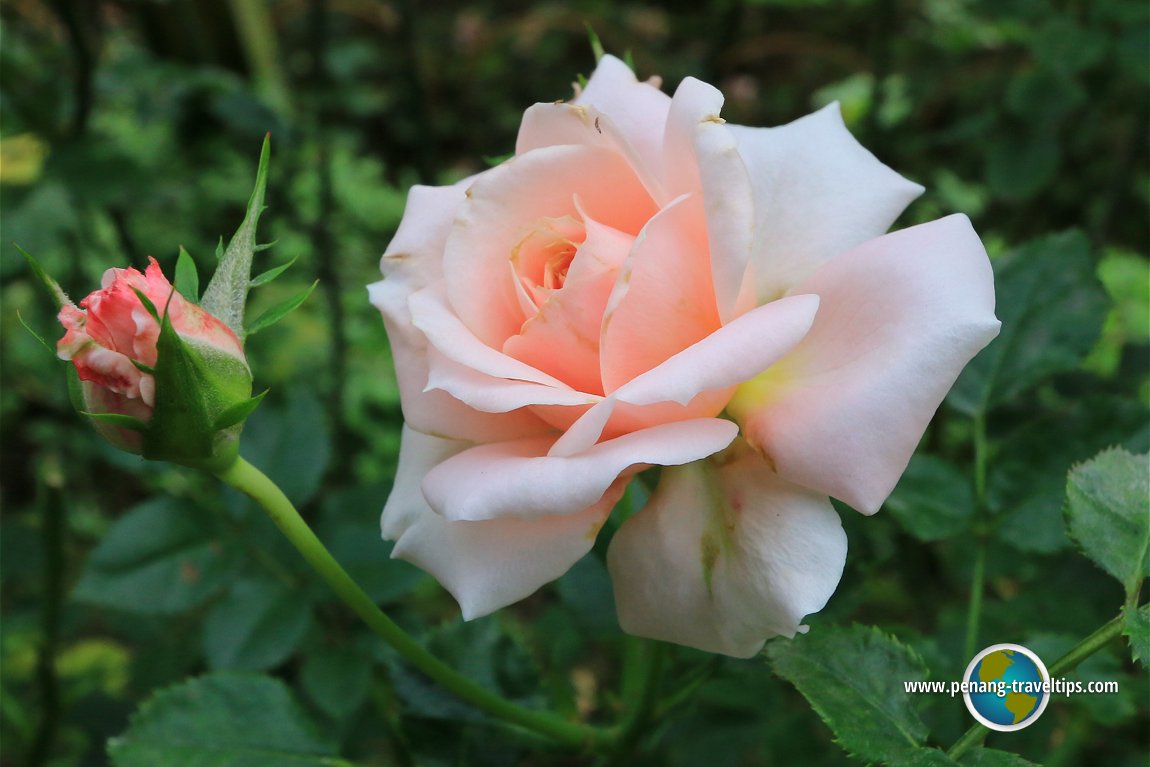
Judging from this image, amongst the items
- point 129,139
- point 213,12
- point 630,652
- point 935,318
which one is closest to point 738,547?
point 935,318

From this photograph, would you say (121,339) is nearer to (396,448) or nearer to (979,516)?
(979,516)

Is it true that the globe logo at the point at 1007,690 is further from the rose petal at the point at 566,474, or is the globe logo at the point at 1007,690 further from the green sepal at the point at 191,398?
the green sepal at the point at 191,398

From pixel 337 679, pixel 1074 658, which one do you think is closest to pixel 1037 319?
pixel 1074 658

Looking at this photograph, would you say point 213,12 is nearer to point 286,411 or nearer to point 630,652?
point 286,411

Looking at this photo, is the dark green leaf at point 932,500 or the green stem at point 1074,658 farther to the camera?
the dark green leaf at point 932,500

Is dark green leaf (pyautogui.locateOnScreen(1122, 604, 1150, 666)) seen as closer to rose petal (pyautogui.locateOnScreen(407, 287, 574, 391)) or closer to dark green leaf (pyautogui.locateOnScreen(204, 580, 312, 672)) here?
rose petal (pyautogui.locateOnScreen(407, 287, 574, 391))

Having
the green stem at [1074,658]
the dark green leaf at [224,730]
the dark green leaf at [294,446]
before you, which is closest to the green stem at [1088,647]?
the green stem at [1074,658]
